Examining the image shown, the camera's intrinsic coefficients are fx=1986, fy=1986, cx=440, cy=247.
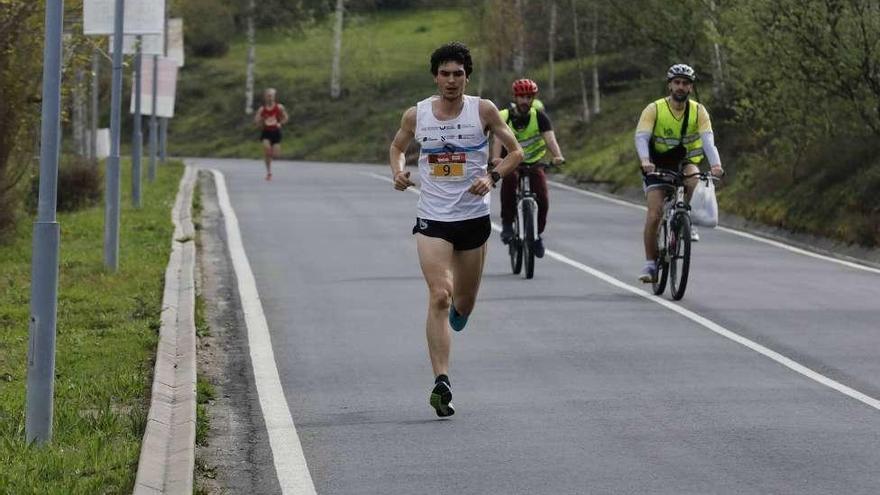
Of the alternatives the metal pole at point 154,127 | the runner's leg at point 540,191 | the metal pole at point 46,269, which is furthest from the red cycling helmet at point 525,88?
the metal pole at point 154,127

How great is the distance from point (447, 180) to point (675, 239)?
6217 millimetres

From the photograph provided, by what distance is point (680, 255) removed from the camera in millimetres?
16375

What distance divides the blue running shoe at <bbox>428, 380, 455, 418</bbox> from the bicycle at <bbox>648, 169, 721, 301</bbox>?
6190 mm

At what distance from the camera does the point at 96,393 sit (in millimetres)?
10523

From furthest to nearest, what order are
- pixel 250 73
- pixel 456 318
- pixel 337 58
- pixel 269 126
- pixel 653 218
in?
1. pixel 250 73
2. pixel 337 58
3. pixel 269 126
4. pixel 653 218
5. pixel 456 318

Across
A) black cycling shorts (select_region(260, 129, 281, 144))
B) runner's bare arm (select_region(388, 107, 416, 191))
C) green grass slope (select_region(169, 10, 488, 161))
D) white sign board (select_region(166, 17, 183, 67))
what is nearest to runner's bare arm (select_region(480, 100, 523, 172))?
runner's bare arm (select_region(388, 107, 416, 191))

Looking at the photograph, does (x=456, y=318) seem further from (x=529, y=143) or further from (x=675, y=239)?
(x=529, y=143)

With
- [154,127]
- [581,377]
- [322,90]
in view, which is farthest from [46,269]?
[322,90]

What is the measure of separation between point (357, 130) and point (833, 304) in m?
49.6

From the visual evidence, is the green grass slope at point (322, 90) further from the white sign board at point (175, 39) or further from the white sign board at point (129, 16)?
the white sign board at point (129, 16)

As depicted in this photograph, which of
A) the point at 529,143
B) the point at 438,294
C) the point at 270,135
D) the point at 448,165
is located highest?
the point at 448,165

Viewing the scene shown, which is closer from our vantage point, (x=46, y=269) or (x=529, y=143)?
(x=46, y=269)

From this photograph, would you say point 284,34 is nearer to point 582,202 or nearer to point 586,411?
point 582,202

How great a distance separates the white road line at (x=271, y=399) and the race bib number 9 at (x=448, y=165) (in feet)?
4.92
